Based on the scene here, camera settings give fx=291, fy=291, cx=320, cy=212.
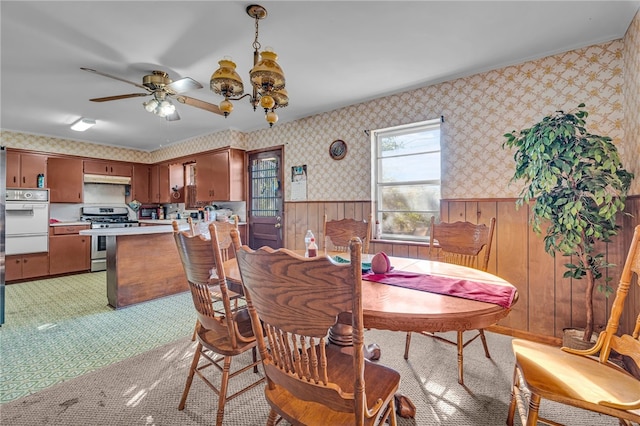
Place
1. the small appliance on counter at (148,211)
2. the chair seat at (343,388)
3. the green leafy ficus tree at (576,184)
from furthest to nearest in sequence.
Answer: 1. the small appliance on counter at (148,211)
2. the green leafy ficus tree at (576,184)
3. the chair seat at (343,388)

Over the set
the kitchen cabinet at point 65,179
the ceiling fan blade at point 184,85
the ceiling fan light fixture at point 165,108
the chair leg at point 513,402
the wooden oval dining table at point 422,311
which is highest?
the ceiling fan blade at point 184,85

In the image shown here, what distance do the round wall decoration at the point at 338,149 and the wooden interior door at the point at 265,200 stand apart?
1.04 meters

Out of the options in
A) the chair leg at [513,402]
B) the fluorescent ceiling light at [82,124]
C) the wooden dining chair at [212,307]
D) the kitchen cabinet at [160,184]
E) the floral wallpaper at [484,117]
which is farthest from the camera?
the kitchen cabinet at [160,184]

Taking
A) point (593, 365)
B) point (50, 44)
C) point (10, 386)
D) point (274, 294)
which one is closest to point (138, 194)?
point (50, 44)

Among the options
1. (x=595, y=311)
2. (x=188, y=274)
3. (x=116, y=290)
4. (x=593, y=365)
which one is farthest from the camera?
(x=116, y=290)

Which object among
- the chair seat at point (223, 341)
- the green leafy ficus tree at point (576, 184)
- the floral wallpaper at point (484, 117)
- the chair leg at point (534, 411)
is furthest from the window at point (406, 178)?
the chair seat at point (223, 341)

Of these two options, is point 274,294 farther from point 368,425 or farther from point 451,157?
point 451,157

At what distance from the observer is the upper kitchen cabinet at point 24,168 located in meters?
4.85

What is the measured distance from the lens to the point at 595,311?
7.72ft

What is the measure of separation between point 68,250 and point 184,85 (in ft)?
14.7

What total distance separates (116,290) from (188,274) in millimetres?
2467

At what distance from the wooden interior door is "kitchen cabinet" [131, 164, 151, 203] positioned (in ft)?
10.2

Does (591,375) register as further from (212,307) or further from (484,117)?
(484,117)

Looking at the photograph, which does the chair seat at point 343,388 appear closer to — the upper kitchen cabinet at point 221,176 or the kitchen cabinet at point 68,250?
the upper kitchen cabinet at point 221,176
